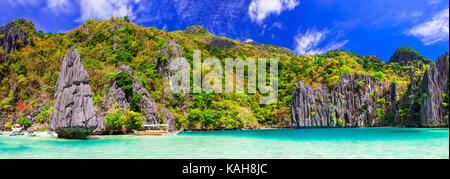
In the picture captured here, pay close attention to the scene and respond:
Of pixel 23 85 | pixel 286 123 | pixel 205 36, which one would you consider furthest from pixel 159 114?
pixel 205 36

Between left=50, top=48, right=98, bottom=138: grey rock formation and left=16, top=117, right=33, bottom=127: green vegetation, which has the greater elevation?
left=50, top=48, right=98, bottom=138: grey rock formation

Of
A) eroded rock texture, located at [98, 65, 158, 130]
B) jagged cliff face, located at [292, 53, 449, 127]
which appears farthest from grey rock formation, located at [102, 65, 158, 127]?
jagged cliff face, located at [292, 53, 449, 127]

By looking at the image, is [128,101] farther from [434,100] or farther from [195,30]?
[195,30]

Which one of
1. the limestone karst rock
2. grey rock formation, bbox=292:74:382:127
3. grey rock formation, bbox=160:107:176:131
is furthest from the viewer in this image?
grey rock formation, bbox=292:74:382:127

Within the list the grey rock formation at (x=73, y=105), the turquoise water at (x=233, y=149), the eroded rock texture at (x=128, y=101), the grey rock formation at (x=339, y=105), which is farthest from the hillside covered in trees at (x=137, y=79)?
the turquoise water at (x=233, y=149)

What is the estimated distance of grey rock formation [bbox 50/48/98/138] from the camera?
19516 mm

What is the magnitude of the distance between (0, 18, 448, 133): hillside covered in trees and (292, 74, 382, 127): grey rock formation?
3.01 ft

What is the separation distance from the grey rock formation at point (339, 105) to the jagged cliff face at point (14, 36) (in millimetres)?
53100

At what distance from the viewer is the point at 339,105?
5500 centimetres

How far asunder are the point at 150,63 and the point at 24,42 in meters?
22.8

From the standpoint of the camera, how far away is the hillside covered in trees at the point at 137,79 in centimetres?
3709

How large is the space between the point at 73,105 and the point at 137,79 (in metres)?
18.9

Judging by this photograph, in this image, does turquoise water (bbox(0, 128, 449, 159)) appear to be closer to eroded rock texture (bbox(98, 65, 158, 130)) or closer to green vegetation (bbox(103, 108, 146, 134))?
green vegetation (bbox(103, 108, 146, 134))
